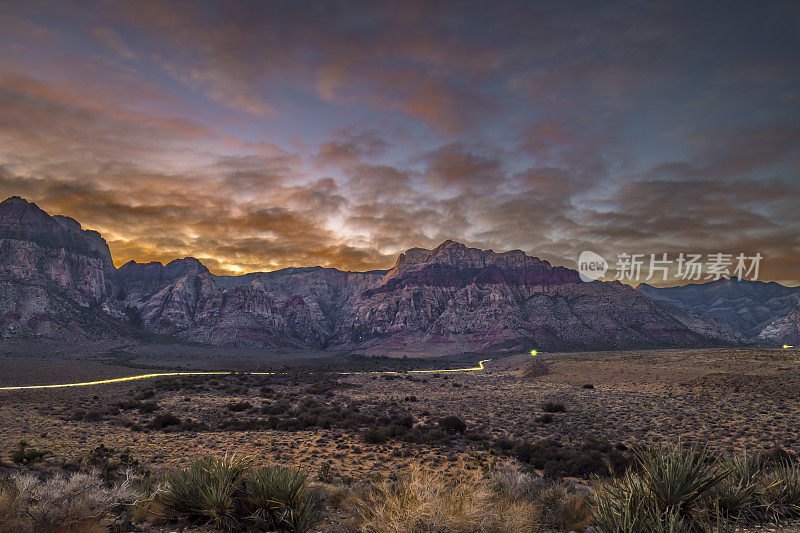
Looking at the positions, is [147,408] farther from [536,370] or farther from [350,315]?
[350,315]

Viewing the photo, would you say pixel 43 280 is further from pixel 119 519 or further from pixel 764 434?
pixel 764 434

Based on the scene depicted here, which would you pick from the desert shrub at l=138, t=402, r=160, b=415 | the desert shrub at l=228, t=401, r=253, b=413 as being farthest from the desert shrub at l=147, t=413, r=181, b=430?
the desert shrub at l=228, t=401, r=253, b=413

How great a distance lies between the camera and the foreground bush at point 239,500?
6.20 meters

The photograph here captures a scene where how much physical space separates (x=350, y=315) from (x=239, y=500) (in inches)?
7414

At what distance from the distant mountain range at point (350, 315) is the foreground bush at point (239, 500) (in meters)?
125

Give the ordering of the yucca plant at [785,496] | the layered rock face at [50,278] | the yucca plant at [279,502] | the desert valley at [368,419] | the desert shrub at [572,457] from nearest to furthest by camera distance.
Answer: the yucca plant at [279,502] → the yucca plant at [785,496] → the desert valley at [368,419] → the desert shrub at [572,457] → the layered rock face at [50,278]

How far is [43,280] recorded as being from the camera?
119562mm

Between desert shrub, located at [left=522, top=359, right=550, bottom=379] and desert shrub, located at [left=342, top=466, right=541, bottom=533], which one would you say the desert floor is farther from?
desert shrub, located at [left=522, top=359, right=550, bottom=379]

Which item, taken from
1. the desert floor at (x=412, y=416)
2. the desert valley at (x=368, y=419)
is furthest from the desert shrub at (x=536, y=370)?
the desert floor at (x=412, y=416)

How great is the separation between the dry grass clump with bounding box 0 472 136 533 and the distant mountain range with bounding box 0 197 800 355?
124m

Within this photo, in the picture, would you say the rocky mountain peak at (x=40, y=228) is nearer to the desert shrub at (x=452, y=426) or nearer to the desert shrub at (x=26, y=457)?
the desert shrub at (x=26, y=457)

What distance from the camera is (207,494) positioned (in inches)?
254

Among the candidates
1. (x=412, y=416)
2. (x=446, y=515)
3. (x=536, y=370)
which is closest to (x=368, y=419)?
(x=412, y=416)

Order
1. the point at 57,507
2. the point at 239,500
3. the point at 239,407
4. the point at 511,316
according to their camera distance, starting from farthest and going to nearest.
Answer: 1. the point at 511,316
2. the point at 239,407
3. the point at 239,500
4. the point at 57,507
